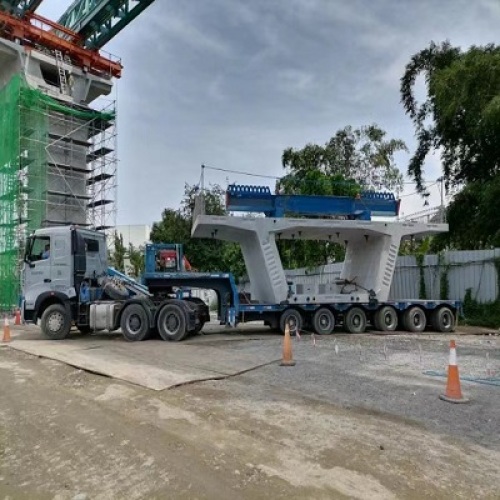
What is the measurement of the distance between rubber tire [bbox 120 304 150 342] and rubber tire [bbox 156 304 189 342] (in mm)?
368

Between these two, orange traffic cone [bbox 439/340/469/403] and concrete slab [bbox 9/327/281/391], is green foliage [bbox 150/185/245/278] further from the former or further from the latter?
orange traffic cone [bbox 439/340/469/403]

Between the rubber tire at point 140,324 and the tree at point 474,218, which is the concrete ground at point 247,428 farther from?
the tree at point 474,218

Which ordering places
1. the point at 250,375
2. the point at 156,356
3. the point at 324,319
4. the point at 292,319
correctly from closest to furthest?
the point at 250,375, the point at 156,356, the point at 292,319, the point at 324,319

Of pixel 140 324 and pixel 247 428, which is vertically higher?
pixel 140 324

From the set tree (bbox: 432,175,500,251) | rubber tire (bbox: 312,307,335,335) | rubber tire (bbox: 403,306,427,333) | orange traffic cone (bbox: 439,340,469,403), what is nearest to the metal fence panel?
tree (bbox: 432,175,500,251)

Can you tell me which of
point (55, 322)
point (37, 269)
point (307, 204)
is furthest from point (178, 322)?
point (307, 204)

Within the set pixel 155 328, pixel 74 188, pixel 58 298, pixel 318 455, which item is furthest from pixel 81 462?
pixel 74 188

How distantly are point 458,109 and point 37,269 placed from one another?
1549cm

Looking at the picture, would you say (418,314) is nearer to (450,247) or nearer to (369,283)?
(369,283)

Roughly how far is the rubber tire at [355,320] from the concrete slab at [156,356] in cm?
256

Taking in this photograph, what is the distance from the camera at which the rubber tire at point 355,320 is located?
14.8 meters

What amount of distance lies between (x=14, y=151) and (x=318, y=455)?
30.1m

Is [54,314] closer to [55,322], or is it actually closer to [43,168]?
[55,322]

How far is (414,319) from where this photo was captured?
1537 cm
